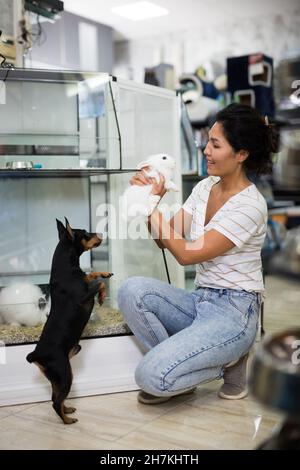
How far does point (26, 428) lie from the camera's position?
1928 mm

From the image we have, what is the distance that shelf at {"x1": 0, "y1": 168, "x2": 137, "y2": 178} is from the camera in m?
2.34

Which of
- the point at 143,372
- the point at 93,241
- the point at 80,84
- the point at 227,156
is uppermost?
the point at 80,84

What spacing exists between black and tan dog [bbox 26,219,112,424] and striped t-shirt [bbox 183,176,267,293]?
1.35 feet

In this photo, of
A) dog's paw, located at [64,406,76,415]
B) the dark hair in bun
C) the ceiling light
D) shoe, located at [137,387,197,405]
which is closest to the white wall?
the ceiling light

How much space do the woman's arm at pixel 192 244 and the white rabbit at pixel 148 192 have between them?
1.6 inches

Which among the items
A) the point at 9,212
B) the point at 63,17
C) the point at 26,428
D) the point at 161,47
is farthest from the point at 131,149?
the point at 161,47

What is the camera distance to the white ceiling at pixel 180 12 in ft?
21.5

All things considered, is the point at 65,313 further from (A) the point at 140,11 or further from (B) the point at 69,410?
(A) the point at 140,11

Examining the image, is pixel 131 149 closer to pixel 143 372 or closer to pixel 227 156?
pixel 227 156

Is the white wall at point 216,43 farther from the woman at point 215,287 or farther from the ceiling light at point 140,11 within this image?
the woman at point 215,287

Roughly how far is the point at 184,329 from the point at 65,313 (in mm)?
432

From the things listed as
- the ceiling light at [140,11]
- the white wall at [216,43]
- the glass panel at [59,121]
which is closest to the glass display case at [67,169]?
the glass panel at [59,121]

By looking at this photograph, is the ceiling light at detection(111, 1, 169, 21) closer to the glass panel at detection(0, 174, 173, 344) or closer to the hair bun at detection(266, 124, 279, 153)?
the glass panel at detection(0, 174, 173, 344)

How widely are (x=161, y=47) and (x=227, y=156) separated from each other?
20.8ft
